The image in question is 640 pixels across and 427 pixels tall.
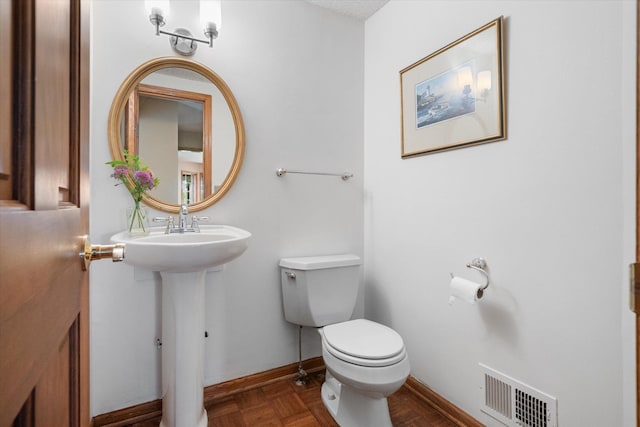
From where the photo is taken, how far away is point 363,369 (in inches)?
48.8

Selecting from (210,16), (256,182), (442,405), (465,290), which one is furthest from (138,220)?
(442,405)

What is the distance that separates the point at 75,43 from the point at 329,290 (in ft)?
5.00

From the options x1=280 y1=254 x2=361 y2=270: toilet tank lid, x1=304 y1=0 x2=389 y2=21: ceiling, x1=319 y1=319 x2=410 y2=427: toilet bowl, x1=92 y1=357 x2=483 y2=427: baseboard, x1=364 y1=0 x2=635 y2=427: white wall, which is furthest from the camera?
x1=304 y1=0 x2=389 y2=21: ceiling

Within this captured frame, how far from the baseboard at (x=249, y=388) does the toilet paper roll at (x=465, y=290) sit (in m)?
0.57

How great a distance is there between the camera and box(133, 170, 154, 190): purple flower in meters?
1.39

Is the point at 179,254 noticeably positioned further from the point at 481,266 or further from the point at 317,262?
the point at 481,266

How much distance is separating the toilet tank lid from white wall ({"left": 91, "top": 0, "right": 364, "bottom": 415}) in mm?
77

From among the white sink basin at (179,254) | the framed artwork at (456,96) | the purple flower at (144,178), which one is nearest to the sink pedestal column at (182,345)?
the white sink basin at (179,254)

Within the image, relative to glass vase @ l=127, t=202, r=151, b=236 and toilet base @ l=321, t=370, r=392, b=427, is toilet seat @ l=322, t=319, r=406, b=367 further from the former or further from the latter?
glass vase @ l=127, t=202, r=151, b=236

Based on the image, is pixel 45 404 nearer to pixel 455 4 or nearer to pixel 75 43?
pixel 75 43

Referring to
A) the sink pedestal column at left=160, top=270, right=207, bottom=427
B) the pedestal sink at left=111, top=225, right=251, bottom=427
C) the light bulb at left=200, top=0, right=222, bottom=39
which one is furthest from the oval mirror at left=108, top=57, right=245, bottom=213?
Answer: the sink pedestal column at left=160, top=270, right=207, bottom=427

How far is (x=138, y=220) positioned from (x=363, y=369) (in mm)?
1182

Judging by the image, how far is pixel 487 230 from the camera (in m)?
1.37

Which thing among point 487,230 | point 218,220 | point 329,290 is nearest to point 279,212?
point 218,220
